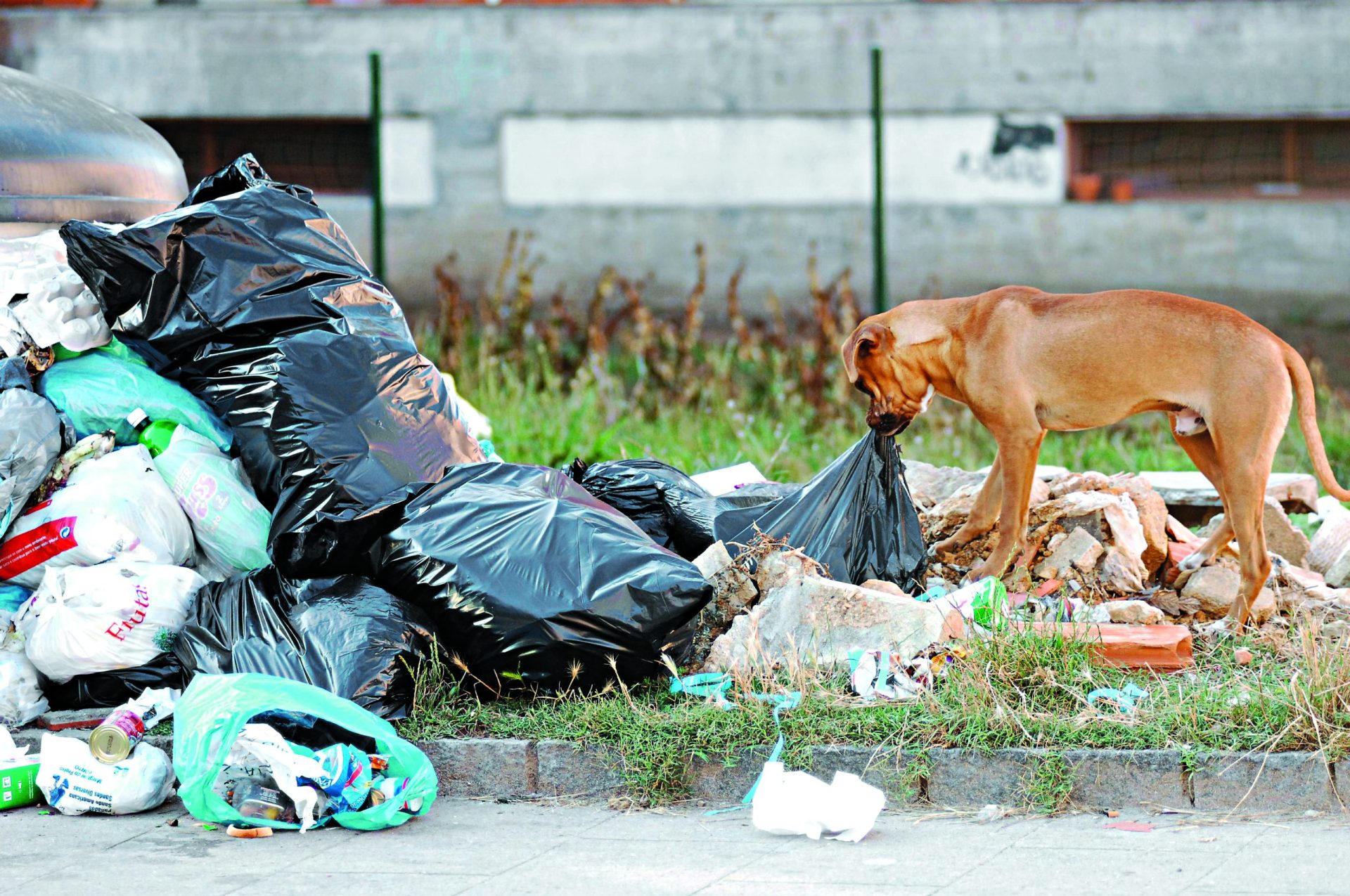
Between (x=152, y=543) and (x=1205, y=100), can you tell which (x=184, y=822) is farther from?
(x=1205, y=100)

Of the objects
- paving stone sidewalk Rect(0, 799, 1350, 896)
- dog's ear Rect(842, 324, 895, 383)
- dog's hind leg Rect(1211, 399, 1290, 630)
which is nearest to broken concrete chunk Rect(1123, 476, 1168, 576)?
dog's hind leg Rect(1211, 399, 1290, 630)

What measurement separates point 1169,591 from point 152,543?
321 centimetres

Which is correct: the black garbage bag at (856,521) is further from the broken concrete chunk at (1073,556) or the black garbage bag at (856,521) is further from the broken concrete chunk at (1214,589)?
the broken concrete chunk at (1214,589)

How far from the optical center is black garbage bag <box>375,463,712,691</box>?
3850mm

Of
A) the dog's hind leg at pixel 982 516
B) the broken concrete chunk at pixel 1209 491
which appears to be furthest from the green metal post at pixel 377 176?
the dog's hind leg at pixel 982 516

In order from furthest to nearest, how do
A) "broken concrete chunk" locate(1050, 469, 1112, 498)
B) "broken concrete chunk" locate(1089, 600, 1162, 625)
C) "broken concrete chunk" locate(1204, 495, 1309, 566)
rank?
"broken concrete chunk" locate(1204, 495, 1309, 566)
"broken concrete chunk" locate(1050, 469, 1112, 498)
"broken concrete chunk" locate(1089, 600, 1162, 625)

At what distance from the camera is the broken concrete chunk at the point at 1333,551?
16.8ft

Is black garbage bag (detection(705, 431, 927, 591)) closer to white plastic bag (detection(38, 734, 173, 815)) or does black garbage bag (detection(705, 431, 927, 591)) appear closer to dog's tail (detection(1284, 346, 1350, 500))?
dog's tail (detection(1284, 346, 1350, 500))

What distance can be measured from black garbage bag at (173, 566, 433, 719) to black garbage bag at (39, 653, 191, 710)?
78 mm

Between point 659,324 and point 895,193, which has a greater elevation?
point 895,193

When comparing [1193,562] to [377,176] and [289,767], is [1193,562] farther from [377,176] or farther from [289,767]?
[377,176]

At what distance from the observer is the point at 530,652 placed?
3873 mm

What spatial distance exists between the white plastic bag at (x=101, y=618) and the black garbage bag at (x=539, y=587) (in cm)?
63

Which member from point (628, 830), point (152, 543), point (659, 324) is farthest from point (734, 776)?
point (659, 324)
